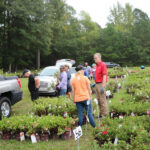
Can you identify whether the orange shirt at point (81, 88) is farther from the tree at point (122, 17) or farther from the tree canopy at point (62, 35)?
the tree at point (122, 17)

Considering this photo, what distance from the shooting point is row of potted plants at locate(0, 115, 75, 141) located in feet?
16.7

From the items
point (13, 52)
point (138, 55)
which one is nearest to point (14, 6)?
point (13, 52)

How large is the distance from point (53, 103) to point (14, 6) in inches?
1148

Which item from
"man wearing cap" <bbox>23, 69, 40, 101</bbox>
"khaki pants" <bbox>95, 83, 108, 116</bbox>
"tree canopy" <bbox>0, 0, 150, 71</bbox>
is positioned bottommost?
"khaki pants" <bbox>95, 83, 108, 116</bbox>

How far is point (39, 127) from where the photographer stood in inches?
201

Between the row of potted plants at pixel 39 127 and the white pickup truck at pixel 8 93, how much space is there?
4.76 feet

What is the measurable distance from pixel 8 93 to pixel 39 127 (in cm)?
282

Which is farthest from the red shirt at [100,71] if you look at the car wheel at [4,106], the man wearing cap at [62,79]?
the car wheel at [4,106]

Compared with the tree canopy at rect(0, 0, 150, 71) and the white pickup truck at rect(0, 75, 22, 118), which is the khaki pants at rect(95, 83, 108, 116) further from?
the tree canopy at rect(0, 0, 150, 71)

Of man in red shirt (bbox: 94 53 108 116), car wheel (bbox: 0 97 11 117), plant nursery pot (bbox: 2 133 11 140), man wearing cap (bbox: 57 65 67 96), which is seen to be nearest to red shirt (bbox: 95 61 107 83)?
man in red shirt (bbox: 94 53 108 116)

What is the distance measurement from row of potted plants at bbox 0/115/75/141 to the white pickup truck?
145 centimetres

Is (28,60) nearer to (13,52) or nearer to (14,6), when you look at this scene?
(13,52)

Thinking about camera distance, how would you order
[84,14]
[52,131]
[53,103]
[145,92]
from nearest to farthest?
[52,131] < [53,103] < [145,92] < [84,14]

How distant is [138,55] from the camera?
149ft
